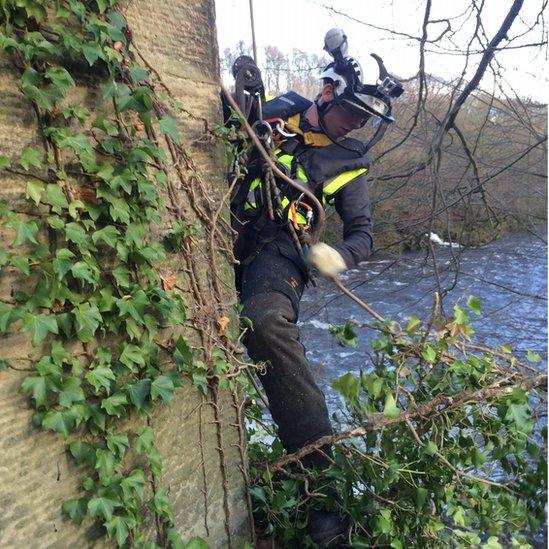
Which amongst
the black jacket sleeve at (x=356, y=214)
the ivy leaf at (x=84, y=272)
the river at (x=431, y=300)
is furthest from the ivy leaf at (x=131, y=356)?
the river at (x=431, y=300)

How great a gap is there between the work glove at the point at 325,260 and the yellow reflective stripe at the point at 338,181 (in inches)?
19.4

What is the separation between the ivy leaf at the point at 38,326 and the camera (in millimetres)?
1471

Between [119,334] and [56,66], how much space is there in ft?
2.64

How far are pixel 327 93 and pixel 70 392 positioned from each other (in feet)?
7.35

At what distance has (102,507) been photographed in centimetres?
167

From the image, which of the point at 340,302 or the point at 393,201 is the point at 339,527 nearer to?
the point at 393,201

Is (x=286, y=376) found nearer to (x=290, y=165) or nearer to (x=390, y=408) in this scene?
(x=390, y=408)

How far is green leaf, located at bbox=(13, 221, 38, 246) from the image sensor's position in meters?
1.43

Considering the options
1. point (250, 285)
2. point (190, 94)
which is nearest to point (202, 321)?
point (250, 285)

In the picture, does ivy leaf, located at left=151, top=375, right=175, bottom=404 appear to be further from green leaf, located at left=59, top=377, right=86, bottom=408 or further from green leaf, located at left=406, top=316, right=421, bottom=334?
green leaf, located at left=406, top=316, right=421, bottom=334

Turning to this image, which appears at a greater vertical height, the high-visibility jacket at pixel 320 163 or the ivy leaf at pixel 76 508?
the high-visibility jacket at pixel 320 163

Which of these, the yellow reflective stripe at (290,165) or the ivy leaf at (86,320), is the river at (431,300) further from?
the ivy leaf at (86,320)

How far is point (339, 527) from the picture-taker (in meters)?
2.41

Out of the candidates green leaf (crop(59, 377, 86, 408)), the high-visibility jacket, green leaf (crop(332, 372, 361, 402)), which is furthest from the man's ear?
green leaf (crop(59, 377, 86, 408))
